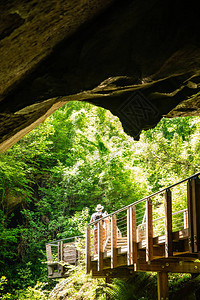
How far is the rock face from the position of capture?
4.76 metres

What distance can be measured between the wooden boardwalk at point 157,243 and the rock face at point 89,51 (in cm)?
234

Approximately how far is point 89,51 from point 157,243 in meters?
4.65

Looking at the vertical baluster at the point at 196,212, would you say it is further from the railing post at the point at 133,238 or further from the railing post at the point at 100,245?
the railing post at the point at 100,245

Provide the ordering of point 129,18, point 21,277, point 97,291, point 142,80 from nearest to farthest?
point 129,18
point 142,80
point 97,291
point 21,277

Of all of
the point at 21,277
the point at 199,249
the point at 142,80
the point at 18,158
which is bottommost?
the point at 21,277

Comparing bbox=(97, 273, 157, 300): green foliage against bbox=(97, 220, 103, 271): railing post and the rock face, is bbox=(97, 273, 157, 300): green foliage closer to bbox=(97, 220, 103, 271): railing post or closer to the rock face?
bbox=(97, 220, 103, 271): railing post

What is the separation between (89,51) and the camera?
5.61 m

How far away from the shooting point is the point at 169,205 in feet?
24.7

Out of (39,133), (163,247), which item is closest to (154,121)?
Result: (163,247)

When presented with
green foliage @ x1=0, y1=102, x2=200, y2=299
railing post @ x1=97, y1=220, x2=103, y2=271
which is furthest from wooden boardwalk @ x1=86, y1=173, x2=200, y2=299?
green foliage @ x1=0, y1=102, x2=200, y2=299

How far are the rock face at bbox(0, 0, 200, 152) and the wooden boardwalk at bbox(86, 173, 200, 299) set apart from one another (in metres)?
2.34

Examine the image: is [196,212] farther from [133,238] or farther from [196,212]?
[133,238]

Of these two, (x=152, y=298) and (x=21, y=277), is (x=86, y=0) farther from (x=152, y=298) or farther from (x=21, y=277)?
(x=21, y=277)

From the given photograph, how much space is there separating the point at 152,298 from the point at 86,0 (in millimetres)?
8554
